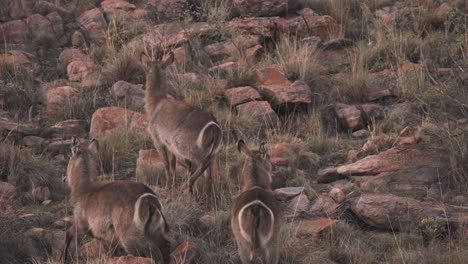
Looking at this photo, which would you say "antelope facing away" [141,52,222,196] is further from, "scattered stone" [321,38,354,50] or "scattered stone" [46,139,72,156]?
"scattered stone" [321,38,354,50]

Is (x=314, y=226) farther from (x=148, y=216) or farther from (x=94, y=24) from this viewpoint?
(x=94, y=24)

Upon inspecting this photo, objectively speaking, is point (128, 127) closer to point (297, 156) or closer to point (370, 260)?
point (297, 156)

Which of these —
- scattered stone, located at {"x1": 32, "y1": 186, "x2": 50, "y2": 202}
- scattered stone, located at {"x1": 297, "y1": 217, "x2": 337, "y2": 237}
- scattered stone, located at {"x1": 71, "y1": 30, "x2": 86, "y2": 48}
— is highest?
scattered stone, located at {"x1": 71, "y1": 30, "x2": 86, "y2": 48}

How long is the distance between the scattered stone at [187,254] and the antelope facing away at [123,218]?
10.1 inches

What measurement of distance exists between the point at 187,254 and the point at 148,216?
2.60 feet

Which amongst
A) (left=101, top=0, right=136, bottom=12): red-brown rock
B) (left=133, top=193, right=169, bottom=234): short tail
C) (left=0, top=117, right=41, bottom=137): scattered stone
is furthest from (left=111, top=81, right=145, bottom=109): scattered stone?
(left=133, top=193, right=169, bottom=234): short tail

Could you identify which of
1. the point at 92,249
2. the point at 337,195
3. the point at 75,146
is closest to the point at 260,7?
the point at 337,195

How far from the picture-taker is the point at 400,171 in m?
10.0

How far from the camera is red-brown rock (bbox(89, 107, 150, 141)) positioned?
11.5m

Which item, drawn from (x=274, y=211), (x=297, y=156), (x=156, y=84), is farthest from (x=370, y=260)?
(x=156, y=84)

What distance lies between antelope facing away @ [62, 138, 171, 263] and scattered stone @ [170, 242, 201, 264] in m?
0.26

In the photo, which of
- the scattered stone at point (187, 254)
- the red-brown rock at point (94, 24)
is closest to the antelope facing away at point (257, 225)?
the scattered stone at point (187, 254)

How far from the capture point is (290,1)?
15.6 m

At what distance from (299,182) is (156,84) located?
7.38 ft
